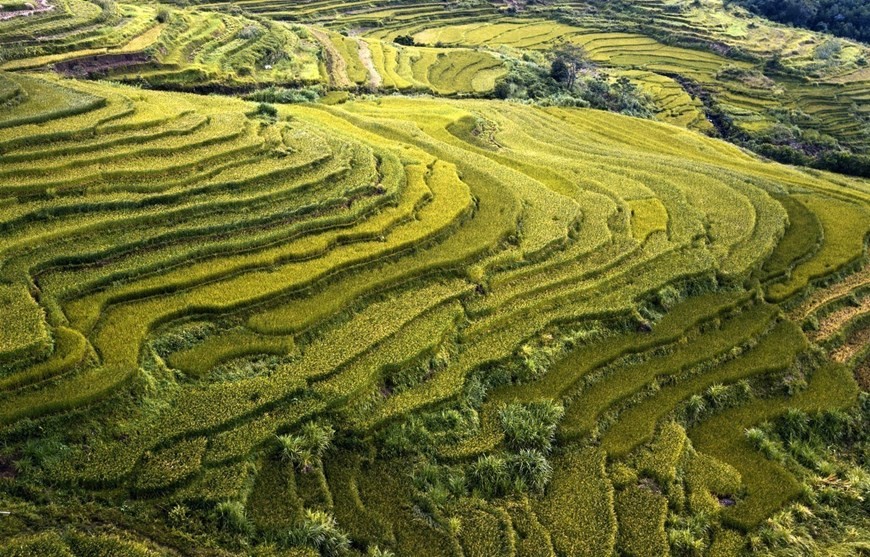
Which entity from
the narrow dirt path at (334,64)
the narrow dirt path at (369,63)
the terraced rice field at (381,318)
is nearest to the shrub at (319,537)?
the terraced rice field at (381,318)

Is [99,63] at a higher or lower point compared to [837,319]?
higher

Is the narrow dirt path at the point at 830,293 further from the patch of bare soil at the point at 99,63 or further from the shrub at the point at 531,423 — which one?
the patch of bare soil at the point at 99,63

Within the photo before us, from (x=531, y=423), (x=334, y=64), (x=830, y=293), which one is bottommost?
(x=830, y=293)

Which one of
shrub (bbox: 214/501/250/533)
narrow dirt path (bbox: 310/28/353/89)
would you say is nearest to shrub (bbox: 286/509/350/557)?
shrub (bbox: 214/501/250/533)

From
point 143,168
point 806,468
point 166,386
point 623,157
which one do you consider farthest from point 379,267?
point 623,157

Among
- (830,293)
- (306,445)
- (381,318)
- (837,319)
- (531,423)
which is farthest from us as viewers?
(830,293)

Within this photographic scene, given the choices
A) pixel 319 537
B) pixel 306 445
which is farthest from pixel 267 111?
pixel 319 537

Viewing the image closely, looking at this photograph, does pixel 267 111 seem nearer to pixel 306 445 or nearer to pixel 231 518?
pixel 306 445

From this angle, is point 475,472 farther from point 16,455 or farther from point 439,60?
point 439,60

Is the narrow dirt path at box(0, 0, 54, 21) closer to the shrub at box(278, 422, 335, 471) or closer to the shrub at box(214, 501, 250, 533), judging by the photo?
the shrub at box(278, 422, 335, 471)
